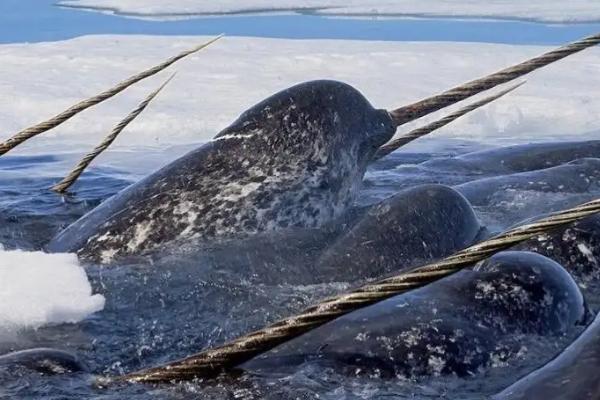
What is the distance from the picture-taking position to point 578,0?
15.9 m

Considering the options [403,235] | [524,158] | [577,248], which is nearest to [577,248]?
[577,248]

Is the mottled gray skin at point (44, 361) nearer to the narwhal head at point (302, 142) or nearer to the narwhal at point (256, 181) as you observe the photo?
the narwhal at point (256, 181)

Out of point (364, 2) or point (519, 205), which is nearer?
point (519, 205)

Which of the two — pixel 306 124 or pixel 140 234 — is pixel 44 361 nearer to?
pixel 140 234

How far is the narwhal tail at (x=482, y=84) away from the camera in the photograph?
202 inches

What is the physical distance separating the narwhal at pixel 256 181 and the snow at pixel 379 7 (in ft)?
29.6

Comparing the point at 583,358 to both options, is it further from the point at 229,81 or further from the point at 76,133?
the point at 229,81

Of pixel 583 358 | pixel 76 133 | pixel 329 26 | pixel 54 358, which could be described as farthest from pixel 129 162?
pixel 329 26

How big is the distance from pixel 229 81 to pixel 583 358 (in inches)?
309

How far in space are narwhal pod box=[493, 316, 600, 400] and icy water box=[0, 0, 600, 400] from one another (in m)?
0.62

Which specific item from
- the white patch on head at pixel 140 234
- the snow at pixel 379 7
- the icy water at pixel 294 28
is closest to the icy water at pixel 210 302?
the white patch on head at pixel 140 234

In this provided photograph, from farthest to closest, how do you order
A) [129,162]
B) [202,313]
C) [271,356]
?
[129,162], [202,313], [271,356]

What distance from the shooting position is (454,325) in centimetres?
383

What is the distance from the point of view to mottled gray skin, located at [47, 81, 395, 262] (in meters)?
5.30
